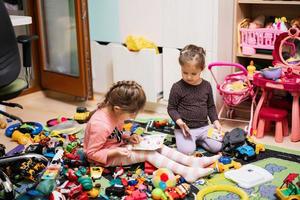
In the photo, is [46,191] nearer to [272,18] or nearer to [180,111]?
[180,111]

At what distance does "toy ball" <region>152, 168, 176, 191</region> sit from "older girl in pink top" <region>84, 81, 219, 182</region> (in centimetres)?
10

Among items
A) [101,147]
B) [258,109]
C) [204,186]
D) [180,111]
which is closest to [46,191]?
[101,147]

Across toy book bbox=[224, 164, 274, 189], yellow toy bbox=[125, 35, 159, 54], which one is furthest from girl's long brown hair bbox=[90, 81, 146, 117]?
yellow toy bbox=[125, 35, 159, 54]

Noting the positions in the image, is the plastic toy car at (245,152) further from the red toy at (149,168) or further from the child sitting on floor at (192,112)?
the red toy at (149,168)

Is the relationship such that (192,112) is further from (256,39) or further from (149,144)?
(256,39)

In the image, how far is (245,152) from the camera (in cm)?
222

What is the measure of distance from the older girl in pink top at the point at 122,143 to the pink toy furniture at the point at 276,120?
1.87 ft

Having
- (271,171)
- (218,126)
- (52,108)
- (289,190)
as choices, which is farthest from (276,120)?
(52,108)

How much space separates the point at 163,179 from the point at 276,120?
94cm

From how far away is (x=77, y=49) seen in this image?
3.12m

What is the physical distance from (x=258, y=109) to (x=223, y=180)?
2.37 feet

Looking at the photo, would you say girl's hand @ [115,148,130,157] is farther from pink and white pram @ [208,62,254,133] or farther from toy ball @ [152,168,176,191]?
pink and white pram @ [208,62,254,133]

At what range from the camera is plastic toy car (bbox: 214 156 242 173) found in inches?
82.4

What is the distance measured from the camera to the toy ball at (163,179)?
1.91 meters
